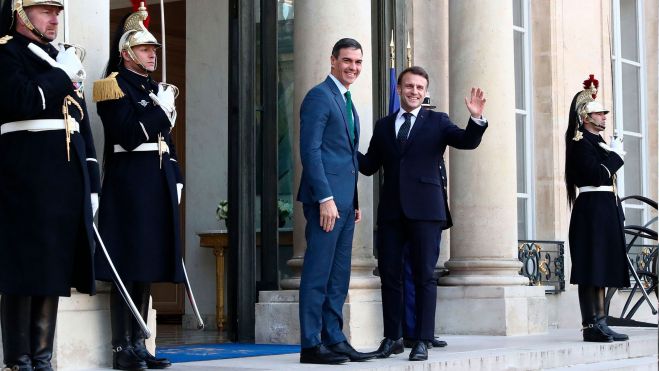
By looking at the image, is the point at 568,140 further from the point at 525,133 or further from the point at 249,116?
the point at 525,133

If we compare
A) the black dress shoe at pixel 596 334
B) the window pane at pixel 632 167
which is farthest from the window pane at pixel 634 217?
the black dress shoe at pixel 596 334

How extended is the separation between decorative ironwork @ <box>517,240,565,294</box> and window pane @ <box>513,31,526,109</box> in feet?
4.58

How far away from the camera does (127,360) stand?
20.9ft

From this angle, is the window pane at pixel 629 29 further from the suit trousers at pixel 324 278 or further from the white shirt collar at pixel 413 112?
the suit trousers at pixel 324 278

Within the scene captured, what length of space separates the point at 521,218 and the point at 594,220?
3.30 m

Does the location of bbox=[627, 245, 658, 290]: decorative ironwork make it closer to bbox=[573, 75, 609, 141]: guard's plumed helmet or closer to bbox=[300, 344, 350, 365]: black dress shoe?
bbox=[573, 75, 609, 141]: guard's plumed helmet

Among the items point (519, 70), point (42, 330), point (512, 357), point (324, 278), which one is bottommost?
point (512, 357)

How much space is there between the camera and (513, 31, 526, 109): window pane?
12500 mm

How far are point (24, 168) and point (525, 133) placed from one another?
7532 mm

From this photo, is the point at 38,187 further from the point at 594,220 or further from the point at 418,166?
the point at 594,220

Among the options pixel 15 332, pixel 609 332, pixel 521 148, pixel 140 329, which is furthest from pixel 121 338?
pixel 521 148

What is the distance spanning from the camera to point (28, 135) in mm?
5742

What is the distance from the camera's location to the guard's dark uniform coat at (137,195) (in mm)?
6449

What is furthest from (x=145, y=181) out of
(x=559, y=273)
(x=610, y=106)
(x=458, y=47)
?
(x=610, y=106)
